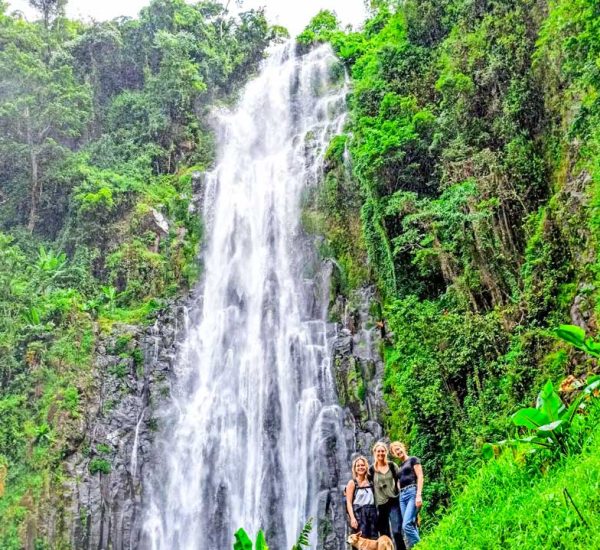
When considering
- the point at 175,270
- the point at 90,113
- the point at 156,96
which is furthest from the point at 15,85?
the point at 175,270

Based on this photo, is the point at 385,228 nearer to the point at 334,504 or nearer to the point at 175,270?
the point at 334,504

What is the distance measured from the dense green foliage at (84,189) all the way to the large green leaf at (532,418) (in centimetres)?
1237

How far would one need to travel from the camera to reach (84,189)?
1934 centimetres

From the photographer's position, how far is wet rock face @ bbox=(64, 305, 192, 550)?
12906 mm

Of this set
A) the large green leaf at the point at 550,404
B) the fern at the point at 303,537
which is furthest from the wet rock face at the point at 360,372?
the large green leaf at the point at 550,404

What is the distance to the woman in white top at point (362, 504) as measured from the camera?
187 inches

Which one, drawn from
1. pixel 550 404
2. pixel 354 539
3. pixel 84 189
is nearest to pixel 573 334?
pixel 550 404

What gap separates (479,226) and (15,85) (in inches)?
671

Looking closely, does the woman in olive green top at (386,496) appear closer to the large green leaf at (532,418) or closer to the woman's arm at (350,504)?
the woman's arm at (350,504)

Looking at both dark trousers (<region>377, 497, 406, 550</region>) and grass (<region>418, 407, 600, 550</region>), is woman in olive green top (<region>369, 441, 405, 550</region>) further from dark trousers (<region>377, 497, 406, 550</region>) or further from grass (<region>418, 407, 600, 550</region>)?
grass (<region>418, 407, 600, 550</region>)

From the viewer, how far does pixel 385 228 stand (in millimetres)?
12648

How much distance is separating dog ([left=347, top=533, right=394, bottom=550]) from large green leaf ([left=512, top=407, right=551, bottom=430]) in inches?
66.5

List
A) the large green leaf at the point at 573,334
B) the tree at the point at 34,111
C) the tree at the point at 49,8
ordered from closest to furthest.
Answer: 1. the large green leaf at the point at 573,334
2. the tree at the point at 34,111
3. the tree at the point at 49,8

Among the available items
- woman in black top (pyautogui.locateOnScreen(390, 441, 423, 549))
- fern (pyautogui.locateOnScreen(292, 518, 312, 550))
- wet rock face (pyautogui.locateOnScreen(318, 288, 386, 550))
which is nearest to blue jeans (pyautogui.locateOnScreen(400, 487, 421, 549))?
woman in black top (pyautogui.locateOnScreen(390, 441, 423, 549))
